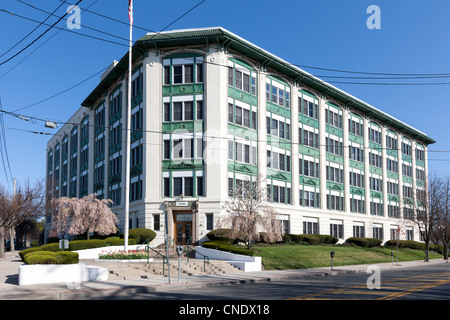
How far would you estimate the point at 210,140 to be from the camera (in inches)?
1640

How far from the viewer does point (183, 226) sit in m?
41.9

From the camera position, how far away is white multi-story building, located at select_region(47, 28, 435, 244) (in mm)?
41844

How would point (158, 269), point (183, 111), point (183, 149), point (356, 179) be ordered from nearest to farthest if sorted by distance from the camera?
point (158, 269), point (183, 149), point (183, 111), point (356, 179)

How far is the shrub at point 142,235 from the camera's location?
3900cm

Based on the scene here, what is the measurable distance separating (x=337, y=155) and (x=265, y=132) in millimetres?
14647

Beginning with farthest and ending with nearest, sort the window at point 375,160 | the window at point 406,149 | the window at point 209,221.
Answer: the window at point 406,149 → the window at point 375,160 → the window at point 209,221

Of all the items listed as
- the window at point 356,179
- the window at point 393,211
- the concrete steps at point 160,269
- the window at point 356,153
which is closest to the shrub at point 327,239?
the window at point 356,179

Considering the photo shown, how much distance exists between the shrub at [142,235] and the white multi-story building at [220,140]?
1325 millimetres

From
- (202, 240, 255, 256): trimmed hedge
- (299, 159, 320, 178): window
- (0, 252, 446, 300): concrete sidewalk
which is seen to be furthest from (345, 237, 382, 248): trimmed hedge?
(0, 252, 446, 300): concrete sidewalk

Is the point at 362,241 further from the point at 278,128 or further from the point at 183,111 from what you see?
the point at 183,111

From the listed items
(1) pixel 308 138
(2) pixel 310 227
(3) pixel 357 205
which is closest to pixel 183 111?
(1) pixel 308 138

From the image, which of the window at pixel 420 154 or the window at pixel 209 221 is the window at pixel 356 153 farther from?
the window at pixel 209 221

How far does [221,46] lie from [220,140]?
858 cm
